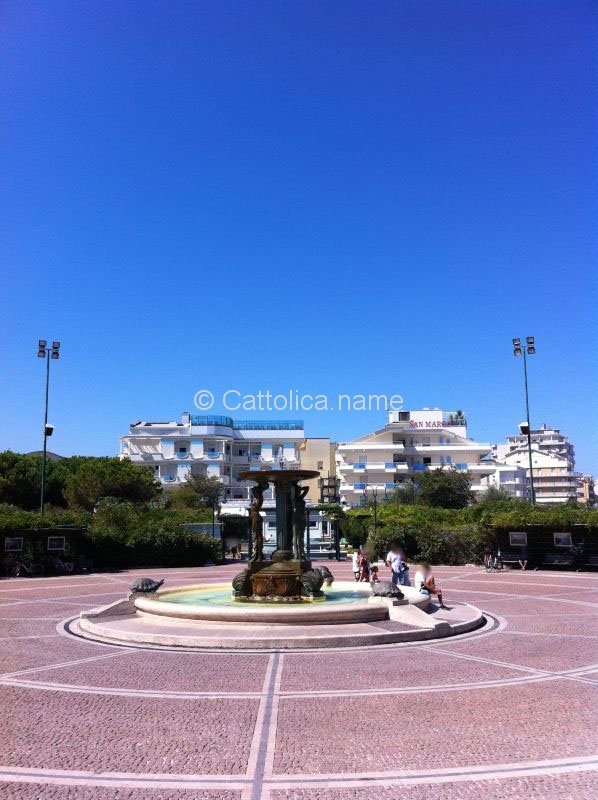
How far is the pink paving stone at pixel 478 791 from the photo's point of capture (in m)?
4.80

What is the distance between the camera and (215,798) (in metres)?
4.82

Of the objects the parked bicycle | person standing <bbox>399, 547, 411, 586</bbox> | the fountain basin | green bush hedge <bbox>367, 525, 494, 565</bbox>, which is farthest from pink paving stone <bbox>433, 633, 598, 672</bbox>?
the parked bicycle

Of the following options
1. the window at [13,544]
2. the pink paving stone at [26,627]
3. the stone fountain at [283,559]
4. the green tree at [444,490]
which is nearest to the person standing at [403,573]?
the stone fountain at [283,559]

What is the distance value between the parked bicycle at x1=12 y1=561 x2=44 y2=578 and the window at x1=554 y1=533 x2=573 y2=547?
20.4 metres

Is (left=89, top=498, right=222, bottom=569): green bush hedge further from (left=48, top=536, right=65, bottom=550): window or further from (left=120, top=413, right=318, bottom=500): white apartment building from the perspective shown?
(left=120, top=413, right=318, bottom=500): white apartment building

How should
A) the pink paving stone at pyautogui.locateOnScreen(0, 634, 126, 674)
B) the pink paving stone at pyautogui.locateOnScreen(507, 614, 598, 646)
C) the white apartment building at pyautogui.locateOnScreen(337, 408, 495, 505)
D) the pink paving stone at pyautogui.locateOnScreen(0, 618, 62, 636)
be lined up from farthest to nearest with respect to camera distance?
the white apartment building at pyautogui.locateOnScreen(337, 408, 495, 505)
the pink paving stone at pyautogui.locateOnScreen(0, 618, 62, 636)
the pink paving stone at pyautogui.locateOnScreen(507, 614, 598, 646)
the pink paving stone at pyautogui.locateOnScreen(0, 634, 126, 674)

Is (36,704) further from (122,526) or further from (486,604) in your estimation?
(122,526)

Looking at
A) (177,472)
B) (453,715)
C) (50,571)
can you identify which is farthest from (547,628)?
(177,472)

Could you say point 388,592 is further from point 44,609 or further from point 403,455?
point 403,455

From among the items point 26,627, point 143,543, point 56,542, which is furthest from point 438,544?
point 26,627

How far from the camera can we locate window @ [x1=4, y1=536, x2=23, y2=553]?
83.6ft

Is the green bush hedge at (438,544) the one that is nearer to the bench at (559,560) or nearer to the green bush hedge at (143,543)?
the bench at (559,560)

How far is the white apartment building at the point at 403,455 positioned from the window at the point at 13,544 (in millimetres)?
48668

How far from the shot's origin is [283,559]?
14.9 metres
